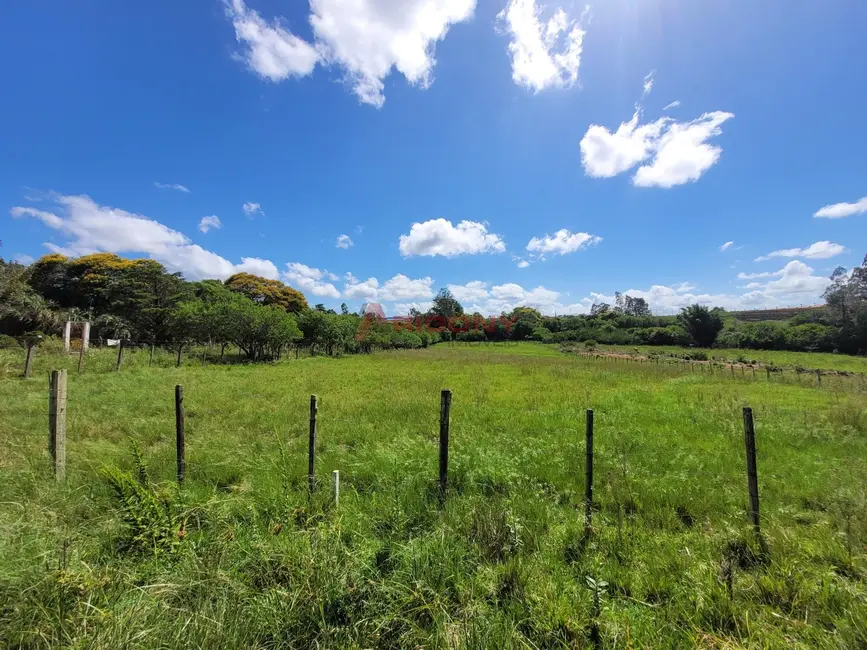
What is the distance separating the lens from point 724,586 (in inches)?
106

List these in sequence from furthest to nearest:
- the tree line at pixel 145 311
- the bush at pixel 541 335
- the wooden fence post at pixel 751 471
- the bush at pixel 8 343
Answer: the bush at pixel 541 335
the tree line at pixel 145 311
the bush at pixel 8 343
the wooden fence post at pixel 751 471

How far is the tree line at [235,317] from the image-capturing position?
24.8 m

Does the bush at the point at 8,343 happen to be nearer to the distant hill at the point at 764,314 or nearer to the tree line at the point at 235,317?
the tree line at the point at 235,317

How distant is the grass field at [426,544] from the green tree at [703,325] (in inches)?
2105

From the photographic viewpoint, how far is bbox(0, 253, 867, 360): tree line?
24812 millimetres

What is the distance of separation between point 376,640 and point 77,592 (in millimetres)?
1870

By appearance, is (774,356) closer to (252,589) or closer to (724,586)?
(724,586)

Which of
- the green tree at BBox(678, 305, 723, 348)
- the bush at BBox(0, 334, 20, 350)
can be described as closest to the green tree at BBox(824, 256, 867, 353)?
the green tree at BBox(678, 305, 723, 348)

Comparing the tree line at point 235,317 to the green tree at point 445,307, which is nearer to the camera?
the tree line at point 235,317

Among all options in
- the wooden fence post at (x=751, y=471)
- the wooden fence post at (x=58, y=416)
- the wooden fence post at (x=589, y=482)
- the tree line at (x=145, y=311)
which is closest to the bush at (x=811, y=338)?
the tree line at (x=145, y=311)

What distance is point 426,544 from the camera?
9.65 feet

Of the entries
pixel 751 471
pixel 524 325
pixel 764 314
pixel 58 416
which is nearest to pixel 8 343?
pixel 58 416

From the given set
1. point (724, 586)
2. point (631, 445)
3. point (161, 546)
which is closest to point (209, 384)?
point (161, 546)

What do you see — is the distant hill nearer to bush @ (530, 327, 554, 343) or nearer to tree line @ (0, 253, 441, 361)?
bush @ (530, 327, 554, 343)
